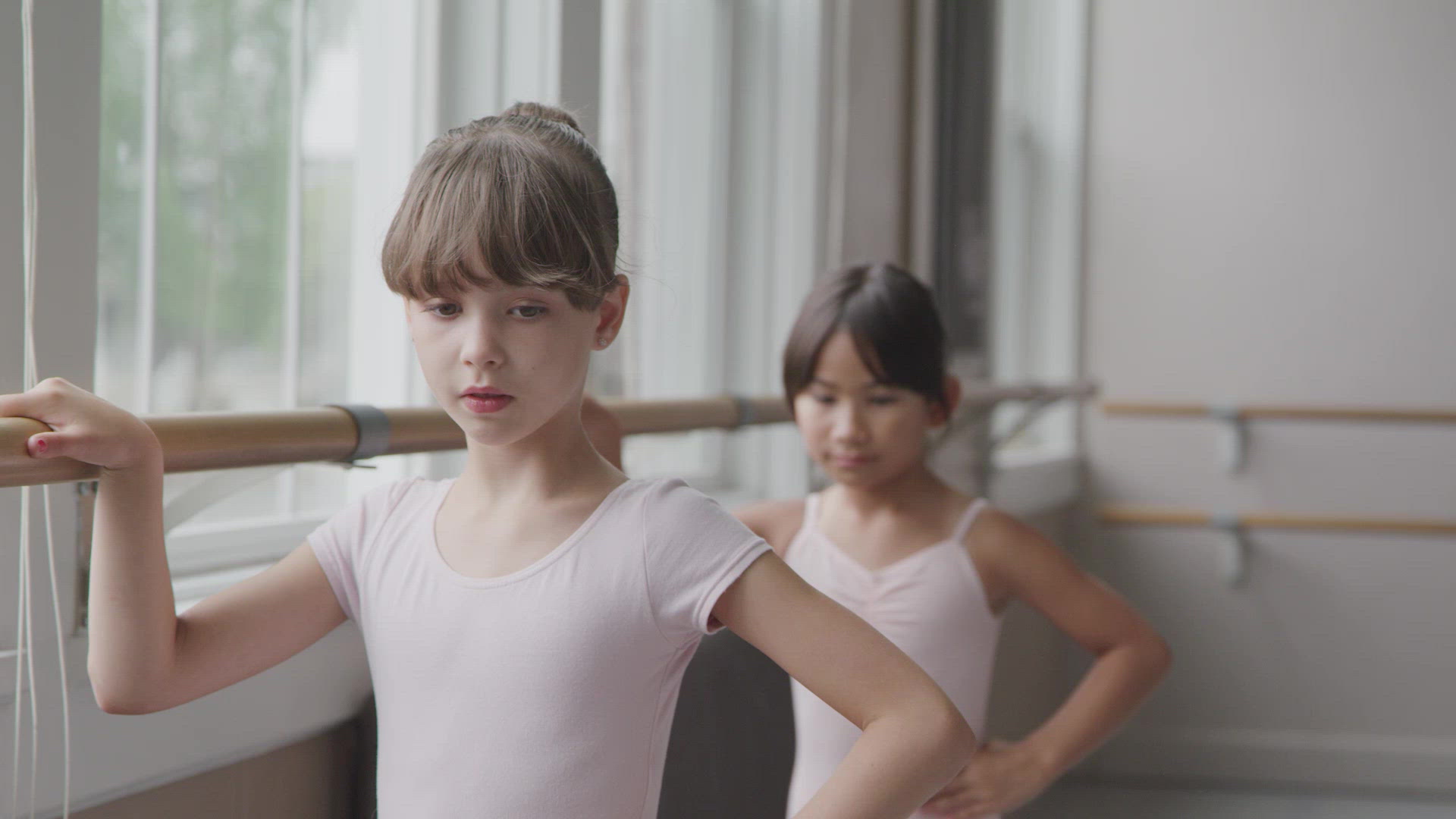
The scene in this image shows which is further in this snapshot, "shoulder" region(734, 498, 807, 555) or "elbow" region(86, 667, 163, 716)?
"shoulder" region(734, 498, 807, 555)

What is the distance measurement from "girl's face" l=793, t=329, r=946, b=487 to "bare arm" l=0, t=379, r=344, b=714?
1.93 ft

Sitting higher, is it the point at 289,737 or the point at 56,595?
the point at 56,595

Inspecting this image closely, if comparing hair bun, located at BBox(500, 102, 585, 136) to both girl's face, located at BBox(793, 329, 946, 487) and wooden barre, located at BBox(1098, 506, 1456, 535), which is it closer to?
girl's face, located at BBox(793, 329, 946, 487)

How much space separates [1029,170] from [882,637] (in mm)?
3020

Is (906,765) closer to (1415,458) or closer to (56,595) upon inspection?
(56,595)

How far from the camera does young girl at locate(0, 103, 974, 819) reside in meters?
0.63

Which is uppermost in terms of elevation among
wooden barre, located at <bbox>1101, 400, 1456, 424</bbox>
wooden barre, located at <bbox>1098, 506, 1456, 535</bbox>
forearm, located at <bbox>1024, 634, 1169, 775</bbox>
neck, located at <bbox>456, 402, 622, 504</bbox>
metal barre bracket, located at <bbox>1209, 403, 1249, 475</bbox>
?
neck, located at <bbox>456, 402, 622, 504</bbox>

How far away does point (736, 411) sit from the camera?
1.30 metres

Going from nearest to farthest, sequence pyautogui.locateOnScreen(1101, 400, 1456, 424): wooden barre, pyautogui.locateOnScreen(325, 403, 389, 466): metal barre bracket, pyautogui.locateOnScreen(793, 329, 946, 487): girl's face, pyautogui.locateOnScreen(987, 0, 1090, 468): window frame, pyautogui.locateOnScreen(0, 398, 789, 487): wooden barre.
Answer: pyautogui.locateOnScreen(0, 398, 789, 487): wooden barre, pyautogui.locateOnScreen(325, 403, 389, 466): metal barre bracket, pyautogui.locateOnScreen(793, 329, 946, 487): girl's face, pyautogui.locateOnScreen(1101, 400, 1456, 424): wooden barre, pyautogui.locateOnScreen(987, 0, 1090, 468): window frame

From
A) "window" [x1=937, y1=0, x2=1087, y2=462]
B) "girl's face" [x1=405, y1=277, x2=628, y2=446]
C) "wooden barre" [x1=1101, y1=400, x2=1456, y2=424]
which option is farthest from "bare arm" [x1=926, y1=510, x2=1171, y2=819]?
"wooden barre" [x1=1101, y1=400, x2=1456, y2=424]

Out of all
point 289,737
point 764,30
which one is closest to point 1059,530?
point 764,30

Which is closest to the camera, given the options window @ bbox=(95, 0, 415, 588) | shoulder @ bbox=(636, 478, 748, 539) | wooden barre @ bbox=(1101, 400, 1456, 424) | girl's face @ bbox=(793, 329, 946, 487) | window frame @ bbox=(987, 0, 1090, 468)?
shoulder @ bbox=(636, 478, 748, 539)

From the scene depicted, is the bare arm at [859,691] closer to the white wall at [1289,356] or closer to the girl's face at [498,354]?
the girl's face at [498,354]

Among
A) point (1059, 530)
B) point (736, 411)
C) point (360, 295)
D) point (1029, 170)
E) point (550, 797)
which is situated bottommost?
point (1059, 530)
